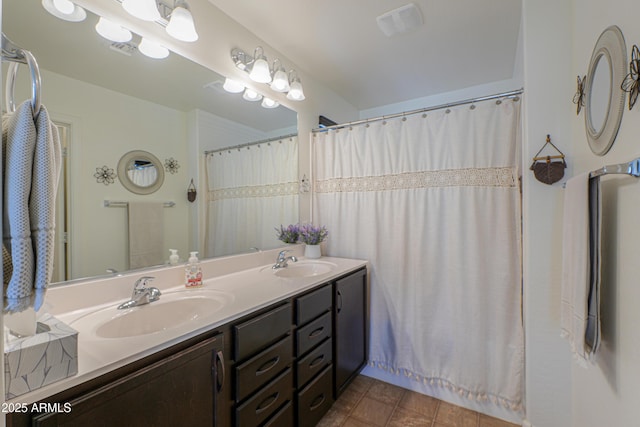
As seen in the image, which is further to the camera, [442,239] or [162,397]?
[442,239]

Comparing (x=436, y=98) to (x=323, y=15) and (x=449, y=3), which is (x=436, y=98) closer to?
(x=449, y=3)

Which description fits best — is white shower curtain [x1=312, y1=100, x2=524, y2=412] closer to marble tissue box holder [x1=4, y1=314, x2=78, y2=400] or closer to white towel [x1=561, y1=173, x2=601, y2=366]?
white towel [x1=561, y1=173, x2=601, y2=366]

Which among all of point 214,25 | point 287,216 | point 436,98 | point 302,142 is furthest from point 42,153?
point 436,98

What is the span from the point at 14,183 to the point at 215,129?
126 centimetres

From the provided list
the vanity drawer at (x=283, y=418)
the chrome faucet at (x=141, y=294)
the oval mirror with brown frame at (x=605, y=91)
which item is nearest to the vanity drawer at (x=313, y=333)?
the vanity drawer at (x=283, y=418)

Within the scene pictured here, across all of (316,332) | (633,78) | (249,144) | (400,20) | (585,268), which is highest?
(400,20)

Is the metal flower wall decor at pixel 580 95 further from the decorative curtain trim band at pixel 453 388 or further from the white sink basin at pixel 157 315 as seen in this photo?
the white sink basin at pixel 157 315

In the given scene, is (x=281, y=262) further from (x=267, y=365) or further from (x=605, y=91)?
(x=605, y=91)

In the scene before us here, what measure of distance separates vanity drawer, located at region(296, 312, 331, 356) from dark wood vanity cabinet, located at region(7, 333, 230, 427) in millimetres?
432

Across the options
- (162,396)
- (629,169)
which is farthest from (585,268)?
(162,396)

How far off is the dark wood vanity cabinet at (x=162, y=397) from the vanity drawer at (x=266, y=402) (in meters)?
0.08

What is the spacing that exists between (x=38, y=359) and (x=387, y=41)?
2.33 meters

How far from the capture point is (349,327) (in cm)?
180

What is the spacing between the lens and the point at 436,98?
2.85 m
